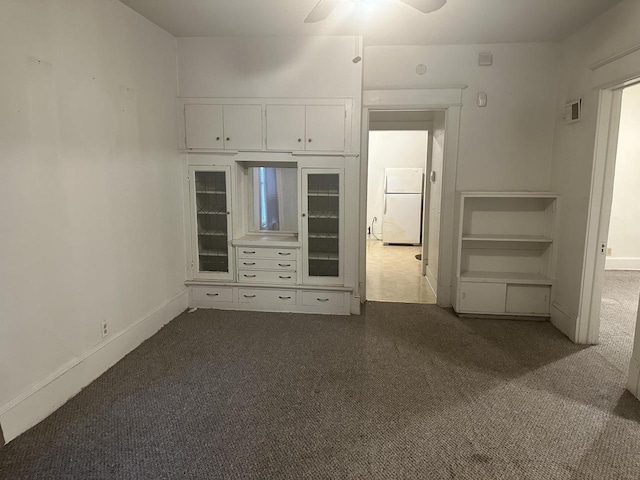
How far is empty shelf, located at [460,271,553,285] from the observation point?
12.6 feet

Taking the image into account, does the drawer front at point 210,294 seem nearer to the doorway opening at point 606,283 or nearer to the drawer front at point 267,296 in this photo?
the drawer front at point 267,296

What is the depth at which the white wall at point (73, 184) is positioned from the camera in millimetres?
2127

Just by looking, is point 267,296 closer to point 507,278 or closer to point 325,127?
point 325,127

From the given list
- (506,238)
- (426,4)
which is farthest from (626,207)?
(426,4)

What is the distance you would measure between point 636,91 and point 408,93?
3.79 metres

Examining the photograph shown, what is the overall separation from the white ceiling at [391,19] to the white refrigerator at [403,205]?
4.39m

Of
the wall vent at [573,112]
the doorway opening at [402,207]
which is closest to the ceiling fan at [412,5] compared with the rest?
the wall vent at [573,112]

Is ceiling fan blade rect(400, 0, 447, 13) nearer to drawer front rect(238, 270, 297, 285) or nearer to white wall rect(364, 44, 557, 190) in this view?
white wall rect(364, 44, 557, 190)

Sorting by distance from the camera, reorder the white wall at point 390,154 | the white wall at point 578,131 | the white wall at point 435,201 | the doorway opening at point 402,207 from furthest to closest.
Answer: the white wall at point 390,154 → the doorway opening at point 402,207 → the white wall at point 435,201 → the white wall at point 578,131

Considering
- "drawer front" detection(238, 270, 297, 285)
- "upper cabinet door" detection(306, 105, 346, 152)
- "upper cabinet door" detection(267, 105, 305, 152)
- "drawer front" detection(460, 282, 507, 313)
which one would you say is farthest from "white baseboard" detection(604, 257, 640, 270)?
"upper cabinet door" detection(267, 105, 305, 152)

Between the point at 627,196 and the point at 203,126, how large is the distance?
5826 mm

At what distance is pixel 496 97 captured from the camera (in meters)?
3.95

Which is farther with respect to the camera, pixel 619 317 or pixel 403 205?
pixel 403 205

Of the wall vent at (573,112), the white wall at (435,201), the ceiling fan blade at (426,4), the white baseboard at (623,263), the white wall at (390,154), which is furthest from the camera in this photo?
the white wall at (390,154)
